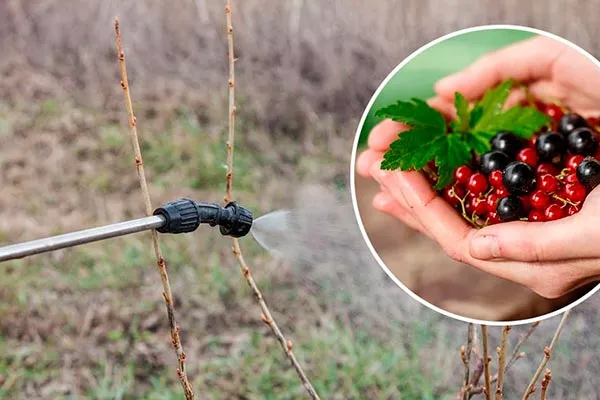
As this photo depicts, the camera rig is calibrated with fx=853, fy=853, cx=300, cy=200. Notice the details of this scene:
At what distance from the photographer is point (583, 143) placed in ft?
3.81

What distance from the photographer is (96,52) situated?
2900 mm

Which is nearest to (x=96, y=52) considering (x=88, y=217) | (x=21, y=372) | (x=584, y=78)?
(x=88, y=217)

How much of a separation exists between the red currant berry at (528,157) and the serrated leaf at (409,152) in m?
0.14

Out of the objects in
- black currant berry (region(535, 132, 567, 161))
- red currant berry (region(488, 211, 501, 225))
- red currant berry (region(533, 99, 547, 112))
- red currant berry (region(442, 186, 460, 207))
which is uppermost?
red currant berry (region(533, 99, 547, 112))

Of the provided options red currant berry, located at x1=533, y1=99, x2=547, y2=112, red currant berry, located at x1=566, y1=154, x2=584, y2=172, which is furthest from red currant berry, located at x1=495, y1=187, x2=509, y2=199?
red currant berry, located at x1=533, y1=99, x2=547, y2=112

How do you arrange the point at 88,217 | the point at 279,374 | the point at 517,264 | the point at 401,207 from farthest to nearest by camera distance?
the point at 88,217, the point at 279,374, the point at 401,207, the point at 517,264

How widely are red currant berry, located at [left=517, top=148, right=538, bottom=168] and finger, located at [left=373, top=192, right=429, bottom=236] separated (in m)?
0.17

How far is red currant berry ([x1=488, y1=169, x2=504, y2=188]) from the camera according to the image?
43.5 inches

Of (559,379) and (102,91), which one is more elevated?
(102,91)

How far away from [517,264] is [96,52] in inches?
84.5

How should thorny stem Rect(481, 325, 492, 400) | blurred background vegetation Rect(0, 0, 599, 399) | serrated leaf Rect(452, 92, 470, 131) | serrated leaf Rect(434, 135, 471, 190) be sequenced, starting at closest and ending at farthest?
1. thorny stem Rect(481, 325, 492, 400)
2. serrated leaf Rect(434, 135, 471, 190)
3. serrated leaf Rect(452, 92, 470, 131)
4. blurred background vegetation Rect(0, 0, 599, 399)

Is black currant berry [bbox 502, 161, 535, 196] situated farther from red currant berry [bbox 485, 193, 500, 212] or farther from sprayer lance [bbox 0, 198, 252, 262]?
sprayer lance [bbox 0, 198, 252, 262]

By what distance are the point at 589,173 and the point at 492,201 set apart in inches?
4.8

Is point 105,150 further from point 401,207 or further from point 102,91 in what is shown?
point 401,207
